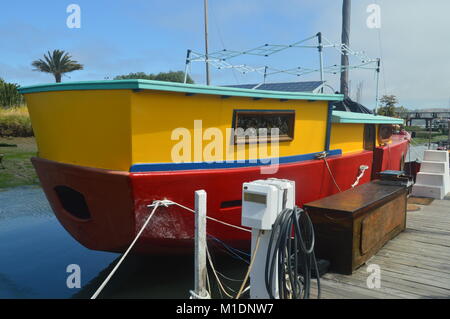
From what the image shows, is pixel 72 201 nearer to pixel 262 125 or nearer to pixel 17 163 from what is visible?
pixel 262 125

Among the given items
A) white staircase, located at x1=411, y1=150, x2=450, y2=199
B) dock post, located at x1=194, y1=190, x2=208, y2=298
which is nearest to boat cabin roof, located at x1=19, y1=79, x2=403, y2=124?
dock post, located at x1=194, y1=190, x2=208, y2=298

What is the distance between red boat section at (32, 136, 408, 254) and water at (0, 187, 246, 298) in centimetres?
94

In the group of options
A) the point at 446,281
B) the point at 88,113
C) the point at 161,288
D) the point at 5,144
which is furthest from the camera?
the point at 5,144

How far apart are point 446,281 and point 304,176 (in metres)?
2.58

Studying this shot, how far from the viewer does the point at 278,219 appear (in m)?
3.64

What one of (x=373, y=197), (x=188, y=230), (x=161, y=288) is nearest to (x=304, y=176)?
(x=373, y=197)

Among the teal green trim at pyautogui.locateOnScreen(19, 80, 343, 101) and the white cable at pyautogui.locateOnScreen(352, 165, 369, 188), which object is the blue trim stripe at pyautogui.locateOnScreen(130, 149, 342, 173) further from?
the white cable at pyautogui.locateOnScreen(352, 165, 369, 188)

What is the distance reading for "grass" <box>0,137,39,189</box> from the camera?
49.0ft

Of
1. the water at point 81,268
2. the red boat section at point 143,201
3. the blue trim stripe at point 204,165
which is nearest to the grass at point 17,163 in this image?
the water at point 81,268

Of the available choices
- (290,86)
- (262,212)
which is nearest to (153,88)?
(262,212)

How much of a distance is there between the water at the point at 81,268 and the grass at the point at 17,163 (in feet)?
22.4

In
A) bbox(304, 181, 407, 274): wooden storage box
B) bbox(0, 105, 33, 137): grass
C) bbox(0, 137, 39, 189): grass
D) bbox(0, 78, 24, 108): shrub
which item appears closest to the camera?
bbox(304, 181, 407, 274): wooden storage box
